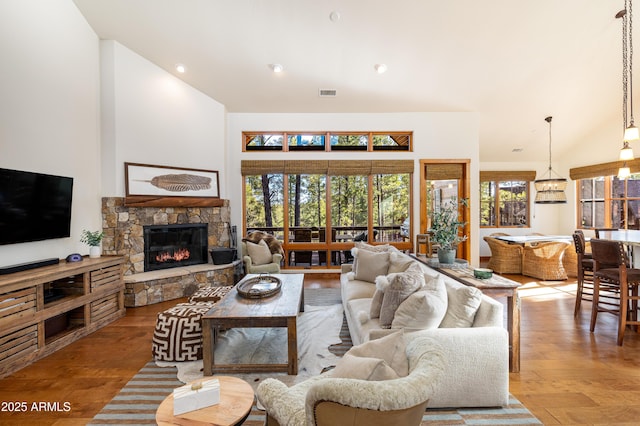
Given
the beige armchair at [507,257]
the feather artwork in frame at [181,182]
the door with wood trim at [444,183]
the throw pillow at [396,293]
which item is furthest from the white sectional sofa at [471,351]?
the beige armchair at [507,257]

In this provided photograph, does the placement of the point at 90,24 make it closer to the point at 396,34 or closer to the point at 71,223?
the point at 71,223

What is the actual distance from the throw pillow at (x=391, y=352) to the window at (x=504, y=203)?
7.56m

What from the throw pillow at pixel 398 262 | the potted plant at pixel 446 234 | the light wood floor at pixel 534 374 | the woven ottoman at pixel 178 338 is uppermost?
the potted plant at pixel 446 234

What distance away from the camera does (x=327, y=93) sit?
18.4ft

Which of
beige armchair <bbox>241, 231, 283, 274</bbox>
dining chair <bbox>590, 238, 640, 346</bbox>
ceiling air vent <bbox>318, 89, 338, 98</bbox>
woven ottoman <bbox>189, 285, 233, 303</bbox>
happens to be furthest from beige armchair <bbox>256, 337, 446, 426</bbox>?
ceiling air vent <bbox>318, 89, 338, 98</bbox>

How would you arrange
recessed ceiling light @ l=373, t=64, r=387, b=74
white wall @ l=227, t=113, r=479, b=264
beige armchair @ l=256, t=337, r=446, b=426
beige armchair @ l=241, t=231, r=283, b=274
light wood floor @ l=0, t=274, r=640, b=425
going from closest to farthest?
beige armchair @ l=256, t=337, r=446, b=426
light wood floor @ l=0, t=274, r=640, b=425
recessed ceiling light @ l=373, t=64, r=387, b=74
beige armchair @ l=241, t=231, r=283, b=274
white wall @ l=227, t=113, r=479, b=264

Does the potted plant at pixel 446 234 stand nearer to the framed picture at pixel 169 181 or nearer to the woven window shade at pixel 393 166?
the woven window shade at pixel 393 166

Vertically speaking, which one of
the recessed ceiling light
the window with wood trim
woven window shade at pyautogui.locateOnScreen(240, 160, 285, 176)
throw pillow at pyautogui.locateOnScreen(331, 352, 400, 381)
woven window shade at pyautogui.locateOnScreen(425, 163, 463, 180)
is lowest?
throw pillow at pyautogui.locateOnScreen(331, 352, 400, 381)

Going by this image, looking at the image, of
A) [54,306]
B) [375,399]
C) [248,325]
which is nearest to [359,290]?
[248,325]

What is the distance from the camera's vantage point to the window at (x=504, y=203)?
801cm

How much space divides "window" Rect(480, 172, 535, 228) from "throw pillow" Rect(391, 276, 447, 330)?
6744 millimetres

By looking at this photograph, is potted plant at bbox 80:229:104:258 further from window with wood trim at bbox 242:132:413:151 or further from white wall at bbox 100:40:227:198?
window with wood trim at bbox 242:132:413:151

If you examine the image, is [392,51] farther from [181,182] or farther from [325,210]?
[181,182]

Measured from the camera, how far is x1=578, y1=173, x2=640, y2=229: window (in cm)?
643
